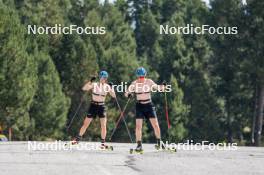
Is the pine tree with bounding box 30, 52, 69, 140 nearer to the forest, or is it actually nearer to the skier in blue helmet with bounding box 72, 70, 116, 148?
the forest

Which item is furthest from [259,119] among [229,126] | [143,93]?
[143,93]

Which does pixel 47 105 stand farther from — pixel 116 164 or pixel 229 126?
pixel 116 164

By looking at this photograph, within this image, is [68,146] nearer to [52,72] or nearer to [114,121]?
[52,72]

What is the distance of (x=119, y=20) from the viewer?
79.0 meters

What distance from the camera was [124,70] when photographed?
229 feet

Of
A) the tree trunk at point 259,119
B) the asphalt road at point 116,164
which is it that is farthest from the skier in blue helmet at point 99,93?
the tree trunk at point 259,119

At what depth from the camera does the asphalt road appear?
13055 millimetres

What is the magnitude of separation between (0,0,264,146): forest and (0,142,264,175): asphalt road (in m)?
33.3

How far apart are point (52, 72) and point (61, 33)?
24.5 ft

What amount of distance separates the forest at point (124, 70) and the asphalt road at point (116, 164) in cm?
3333

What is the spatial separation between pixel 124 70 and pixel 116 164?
5532 cm

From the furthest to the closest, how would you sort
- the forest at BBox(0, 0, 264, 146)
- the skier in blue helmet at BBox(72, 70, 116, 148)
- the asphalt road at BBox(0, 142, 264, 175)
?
the forest at BBox(0, 0, 264, 146), the skier in blue helmet at BBox(72, 70, 116, 148), the asphalt road at BBox(0, 142, 264, 175)

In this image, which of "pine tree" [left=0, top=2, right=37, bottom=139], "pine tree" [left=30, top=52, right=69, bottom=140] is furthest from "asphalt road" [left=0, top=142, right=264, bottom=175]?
"pine tree" [left=30, top=52, right=69, bottom=140]

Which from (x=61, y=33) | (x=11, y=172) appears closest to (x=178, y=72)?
(x=61, y=33)
